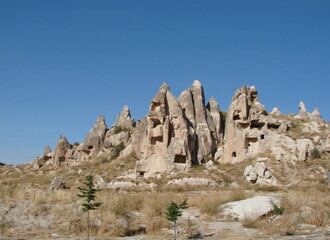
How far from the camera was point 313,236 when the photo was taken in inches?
370

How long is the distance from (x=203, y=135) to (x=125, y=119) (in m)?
18.4

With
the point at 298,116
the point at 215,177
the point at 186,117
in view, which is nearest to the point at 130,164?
the point at 186,117

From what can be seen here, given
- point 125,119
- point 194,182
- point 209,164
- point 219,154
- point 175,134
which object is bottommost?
point 194,182

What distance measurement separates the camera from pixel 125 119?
5247cm

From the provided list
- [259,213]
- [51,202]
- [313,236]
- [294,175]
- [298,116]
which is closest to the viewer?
[313,236]

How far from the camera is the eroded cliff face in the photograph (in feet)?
109

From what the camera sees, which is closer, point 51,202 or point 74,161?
point 51,202

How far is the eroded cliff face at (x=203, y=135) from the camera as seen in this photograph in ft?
109

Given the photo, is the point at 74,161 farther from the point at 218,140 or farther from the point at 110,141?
the point at 218,140

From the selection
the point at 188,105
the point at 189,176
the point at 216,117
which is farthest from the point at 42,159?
the point at 189,176

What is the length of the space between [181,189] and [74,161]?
28301 mm

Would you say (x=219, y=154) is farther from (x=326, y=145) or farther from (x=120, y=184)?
(x=120, y=184)

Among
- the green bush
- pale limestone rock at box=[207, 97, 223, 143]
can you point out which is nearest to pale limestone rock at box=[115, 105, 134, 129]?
pale limestone rock at box=[207, 97, 223, 143]

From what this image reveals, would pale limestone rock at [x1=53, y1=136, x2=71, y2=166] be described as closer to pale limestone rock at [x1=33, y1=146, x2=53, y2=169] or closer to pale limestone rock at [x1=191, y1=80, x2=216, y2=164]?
pale limestone rock at [x1=33, y1=146, x2=53, y2=169]
